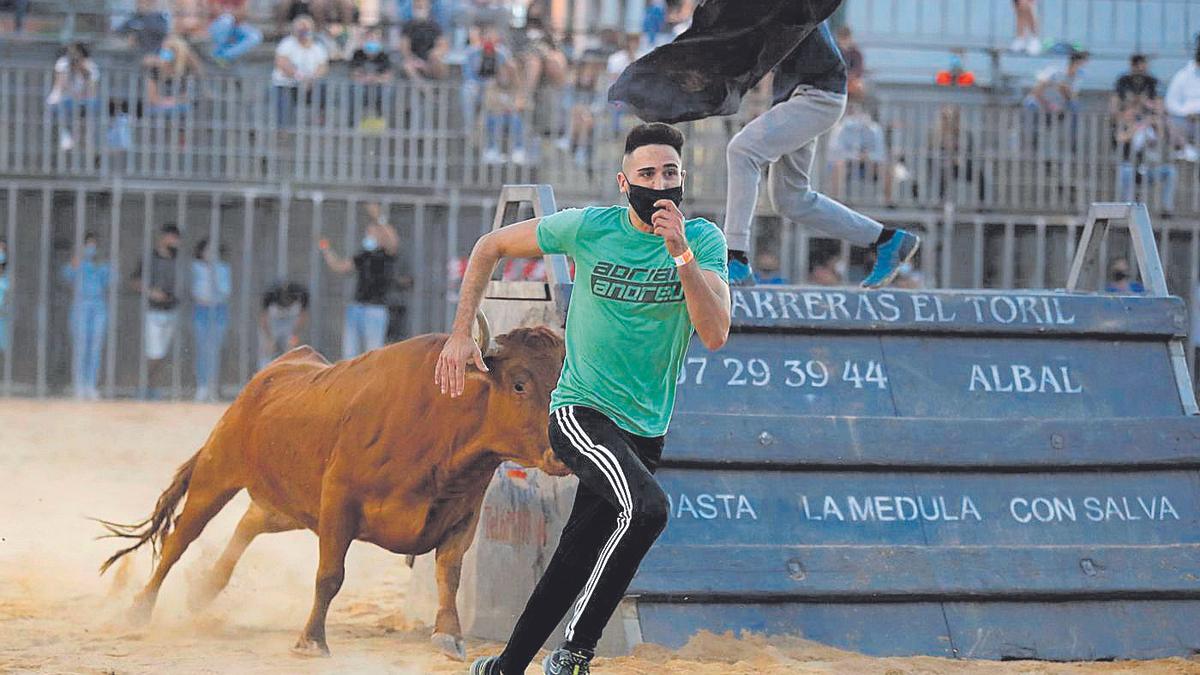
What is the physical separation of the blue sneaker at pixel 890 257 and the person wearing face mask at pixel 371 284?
11479 mm

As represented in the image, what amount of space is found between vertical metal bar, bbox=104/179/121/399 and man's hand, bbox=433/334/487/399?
560 inches

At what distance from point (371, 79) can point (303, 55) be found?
938 millimetres

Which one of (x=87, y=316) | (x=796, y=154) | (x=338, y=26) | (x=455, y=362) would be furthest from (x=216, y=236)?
(x=455, y=362)

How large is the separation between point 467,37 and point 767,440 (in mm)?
14340

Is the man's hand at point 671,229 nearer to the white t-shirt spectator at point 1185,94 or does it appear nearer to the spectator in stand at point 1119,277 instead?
the spectator in stand at point 1119,277

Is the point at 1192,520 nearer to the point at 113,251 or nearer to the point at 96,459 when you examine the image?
the point at 96,459

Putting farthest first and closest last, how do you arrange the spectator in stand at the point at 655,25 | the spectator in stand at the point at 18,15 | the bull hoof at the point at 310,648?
the spectator in stand at the point at 18,15 < the spectator in stand at the point at 655,25 < the bull hoof at the point at 310,648

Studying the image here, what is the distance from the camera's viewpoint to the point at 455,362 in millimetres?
5383

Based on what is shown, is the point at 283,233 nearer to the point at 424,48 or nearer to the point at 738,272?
the point at 424,48

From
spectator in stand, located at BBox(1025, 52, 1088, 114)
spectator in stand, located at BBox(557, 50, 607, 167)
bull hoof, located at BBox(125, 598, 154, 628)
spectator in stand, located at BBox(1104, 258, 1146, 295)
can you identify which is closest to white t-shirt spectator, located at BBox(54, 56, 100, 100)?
spectator in stand, located at BBox(557, 50, 607, 167)

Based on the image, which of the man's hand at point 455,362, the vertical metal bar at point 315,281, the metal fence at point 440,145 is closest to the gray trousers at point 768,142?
the man's hand at point 455,362

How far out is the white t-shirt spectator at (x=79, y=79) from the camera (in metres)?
18.5

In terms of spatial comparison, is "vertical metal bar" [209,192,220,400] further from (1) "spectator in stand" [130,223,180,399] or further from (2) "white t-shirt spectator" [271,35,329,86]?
(2) "white t-shirt spectator" [271,35,329,86]

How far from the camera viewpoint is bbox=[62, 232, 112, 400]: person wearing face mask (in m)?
18.8
